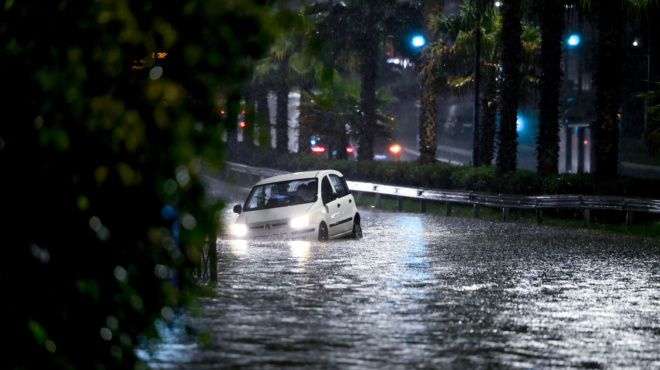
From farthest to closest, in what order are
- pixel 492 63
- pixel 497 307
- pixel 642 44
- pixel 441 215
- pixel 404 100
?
pixel 404 100, pixel 642 44, pixel 492 63, pixel 441 215, pixel 497 307

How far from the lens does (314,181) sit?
21.6 meters

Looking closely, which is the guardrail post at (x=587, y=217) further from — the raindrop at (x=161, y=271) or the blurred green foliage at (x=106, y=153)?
the raindrop at (x=161, y=271)

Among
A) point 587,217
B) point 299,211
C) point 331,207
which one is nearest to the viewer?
point 299,211

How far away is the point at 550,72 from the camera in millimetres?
33375

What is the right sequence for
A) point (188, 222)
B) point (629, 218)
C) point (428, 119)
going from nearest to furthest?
point (188, 222) < point (629, 218) < point (428, 119)

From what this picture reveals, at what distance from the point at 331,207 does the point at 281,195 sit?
1.10 meters

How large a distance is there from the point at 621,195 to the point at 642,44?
51.1 m

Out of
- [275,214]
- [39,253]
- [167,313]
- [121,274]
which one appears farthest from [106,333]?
[275,214]

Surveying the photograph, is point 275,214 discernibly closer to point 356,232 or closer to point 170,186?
point 356,232

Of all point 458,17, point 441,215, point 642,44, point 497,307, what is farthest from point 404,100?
point 497,307

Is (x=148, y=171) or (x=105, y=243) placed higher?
(x=148, y=171)

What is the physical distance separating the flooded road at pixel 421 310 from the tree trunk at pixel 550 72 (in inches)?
555

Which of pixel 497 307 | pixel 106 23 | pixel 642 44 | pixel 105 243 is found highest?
pixel 642 44

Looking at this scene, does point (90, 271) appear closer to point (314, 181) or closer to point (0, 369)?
point (0, 369)
